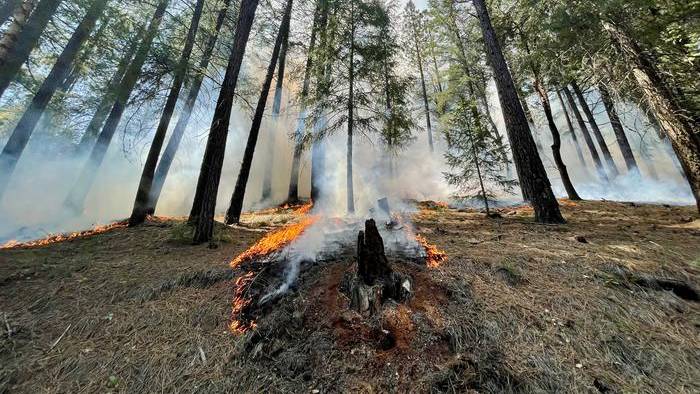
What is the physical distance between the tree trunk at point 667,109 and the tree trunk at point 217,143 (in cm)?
859

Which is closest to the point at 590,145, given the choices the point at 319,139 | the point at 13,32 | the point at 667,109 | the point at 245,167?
the point at 667,109

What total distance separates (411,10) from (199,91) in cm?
1728

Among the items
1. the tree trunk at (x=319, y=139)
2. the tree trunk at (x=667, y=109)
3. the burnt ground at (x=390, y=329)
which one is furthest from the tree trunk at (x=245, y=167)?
the tree trunk at (x=667, y=109)

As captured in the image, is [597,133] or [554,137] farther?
[597,133]

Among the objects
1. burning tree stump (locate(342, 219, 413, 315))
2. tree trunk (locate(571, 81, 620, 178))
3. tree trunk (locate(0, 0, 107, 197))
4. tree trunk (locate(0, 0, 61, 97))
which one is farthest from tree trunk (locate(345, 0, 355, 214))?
tree trunk (locate(571, 81, 620, 178))

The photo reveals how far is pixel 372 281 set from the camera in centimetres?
308

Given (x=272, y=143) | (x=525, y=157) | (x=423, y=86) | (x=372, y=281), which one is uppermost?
(x=423, y=86)

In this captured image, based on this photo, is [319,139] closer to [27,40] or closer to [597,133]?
[27,40]

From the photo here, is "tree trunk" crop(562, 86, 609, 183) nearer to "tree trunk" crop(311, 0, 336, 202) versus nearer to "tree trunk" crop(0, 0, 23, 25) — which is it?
"tree trunk" crop(311, 0, 336, 202)

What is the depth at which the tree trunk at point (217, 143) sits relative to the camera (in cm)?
584

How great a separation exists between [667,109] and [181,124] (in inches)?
572

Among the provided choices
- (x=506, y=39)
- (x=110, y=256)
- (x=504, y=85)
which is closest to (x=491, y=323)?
(x=504, y=85)

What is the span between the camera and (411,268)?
353 cm

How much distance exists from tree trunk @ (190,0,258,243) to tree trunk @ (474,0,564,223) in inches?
245
